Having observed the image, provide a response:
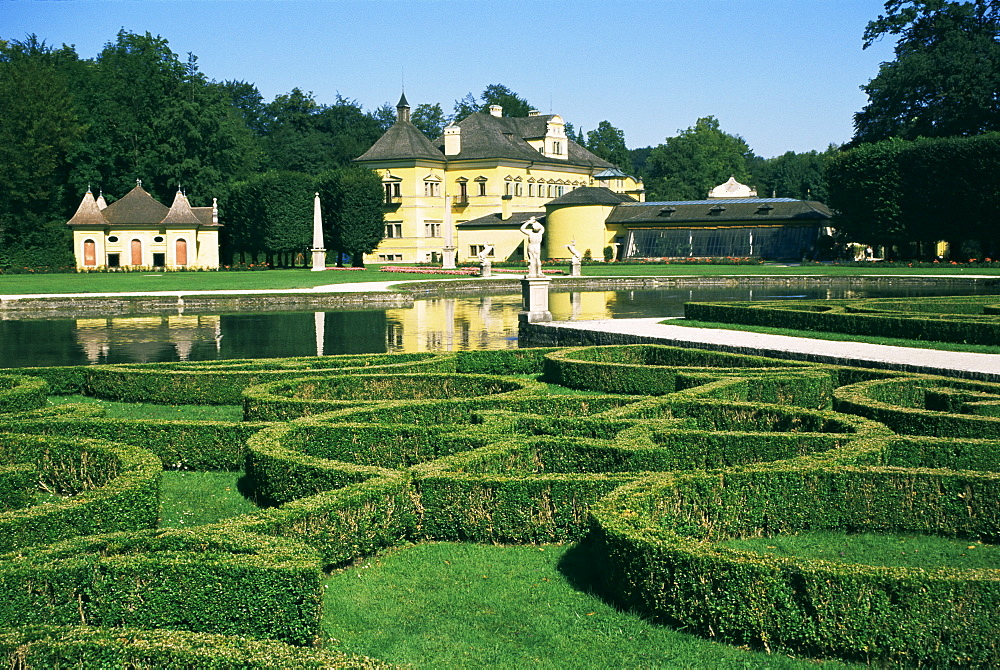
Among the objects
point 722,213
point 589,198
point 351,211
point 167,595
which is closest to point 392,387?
point 167,595

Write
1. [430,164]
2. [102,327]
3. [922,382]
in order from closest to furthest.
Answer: [922,382]
[102,327]
[430,164]

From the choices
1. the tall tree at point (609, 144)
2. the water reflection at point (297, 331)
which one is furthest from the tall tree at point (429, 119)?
the water reflection at point (297, 331)

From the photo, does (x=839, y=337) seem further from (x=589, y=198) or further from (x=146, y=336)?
(x=589, y=198)

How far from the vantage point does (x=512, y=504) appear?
290 inches

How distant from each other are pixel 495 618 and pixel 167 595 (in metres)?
1.90

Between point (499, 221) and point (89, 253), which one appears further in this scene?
point (499, 221)

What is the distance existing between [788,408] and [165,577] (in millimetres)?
6640

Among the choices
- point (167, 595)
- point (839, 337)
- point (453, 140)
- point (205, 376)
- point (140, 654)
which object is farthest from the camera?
point (453, 140)

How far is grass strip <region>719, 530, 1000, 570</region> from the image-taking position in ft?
23.0

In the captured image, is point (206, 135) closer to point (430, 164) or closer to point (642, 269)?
point (430, 164)

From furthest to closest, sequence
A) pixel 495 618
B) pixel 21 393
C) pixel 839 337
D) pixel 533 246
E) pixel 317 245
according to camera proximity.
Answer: pixel 317 245, pixel 533 246, pixel 839 337, pixel 21 393, pixel 495 618

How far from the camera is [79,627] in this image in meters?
4.98

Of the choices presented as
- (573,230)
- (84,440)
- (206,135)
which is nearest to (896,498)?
(84,440)

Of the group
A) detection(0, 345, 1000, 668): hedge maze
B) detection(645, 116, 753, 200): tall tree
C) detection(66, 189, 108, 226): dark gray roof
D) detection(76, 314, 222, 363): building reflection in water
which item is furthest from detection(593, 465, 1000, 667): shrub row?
detection(645, 116, 753, 200): tall tree
